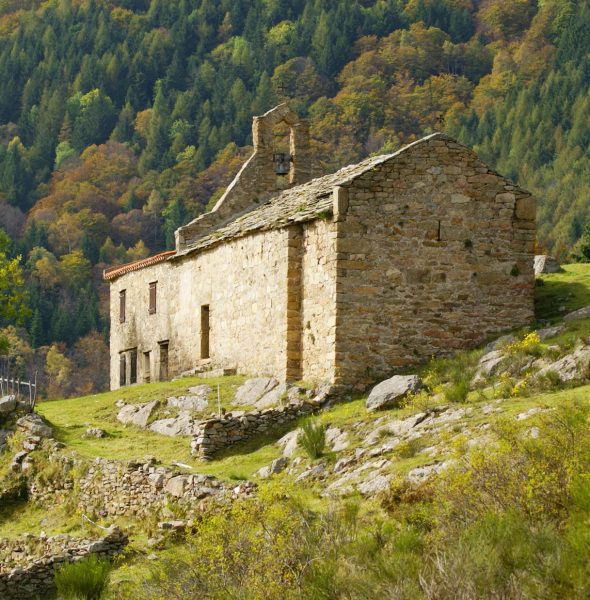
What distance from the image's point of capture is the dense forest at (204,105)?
93.5 m

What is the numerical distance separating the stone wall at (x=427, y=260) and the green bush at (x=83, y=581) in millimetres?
7991

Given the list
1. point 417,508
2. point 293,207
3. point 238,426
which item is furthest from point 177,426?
point 417,508

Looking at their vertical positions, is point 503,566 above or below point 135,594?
above

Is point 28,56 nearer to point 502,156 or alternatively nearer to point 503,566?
point 502,156

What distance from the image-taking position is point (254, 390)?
27891 millimetres

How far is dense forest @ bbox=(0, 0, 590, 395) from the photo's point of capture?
9350cm

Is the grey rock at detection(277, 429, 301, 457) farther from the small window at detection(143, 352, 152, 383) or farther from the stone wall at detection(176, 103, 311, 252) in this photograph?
the small window at detection(143, 352, 152, 383)

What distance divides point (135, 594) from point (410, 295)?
11060 mm

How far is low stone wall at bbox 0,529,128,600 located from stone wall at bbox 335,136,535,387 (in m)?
6.49

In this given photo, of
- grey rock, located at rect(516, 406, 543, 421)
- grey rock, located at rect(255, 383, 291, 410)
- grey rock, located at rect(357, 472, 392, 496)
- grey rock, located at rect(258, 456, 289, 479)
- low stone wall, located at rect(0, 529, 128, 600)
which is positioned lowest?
low stone wall, located at rect(0, 529, 128, 600)

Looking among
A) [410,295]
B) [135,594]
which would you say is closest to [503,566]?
[135,594]

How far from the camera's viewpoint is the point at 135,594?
56.7 ft

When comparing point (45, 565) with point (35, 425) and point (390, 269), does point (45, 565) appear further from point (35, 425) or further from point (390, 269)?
point (390, 269)

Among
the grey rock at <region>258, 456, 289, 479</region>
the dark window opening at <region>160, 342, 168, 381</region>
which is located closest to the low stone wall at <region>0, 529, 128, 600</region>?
the grey rock at <region>258, 456, 289, 479</region>
